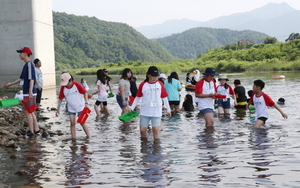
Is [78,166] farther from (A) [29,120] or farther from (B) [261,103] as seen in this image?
(B) [261,103]

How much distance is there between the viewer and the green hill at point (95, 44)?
130875 millimetres

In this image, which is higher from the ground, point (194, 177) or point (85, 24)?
point (85, 24)

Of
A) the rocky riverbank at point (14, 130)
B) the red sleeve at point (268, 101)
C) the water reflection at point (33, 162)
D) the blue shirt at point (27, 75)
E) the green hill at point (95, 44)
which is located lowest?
the water reflection at point (33, 162)

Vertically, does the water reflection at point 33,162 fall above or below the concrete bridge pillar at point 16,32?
below

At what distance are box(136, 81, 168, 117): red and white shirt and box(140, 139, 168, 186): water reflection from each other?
2.20 feet

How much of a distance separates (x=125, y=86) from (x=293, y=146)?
5.88 meters

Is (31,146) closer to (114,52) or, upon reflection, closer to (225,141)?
(225,141)

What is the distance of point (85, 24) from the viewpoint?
6491 inches

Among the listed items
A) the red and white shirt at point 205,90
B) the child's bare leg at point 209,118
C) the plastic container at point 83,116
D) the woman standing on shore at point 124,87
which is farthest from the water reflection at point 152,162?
the woman standing on shore at point 124,87

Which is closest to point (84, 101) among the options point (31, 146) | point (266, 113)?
point (31, 146)

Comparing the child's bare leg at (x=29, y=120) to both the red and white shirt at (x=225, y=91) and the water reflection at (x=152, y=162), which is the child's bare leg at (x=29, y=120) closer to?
the water reflection at (x=152, y=162)

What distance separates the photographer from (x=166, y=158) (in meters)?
7.18

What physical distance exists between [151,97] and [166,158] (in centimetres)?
148

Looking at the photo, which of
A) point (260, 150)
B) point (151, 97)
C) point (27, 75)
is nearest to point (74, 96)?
point (27, 75)
